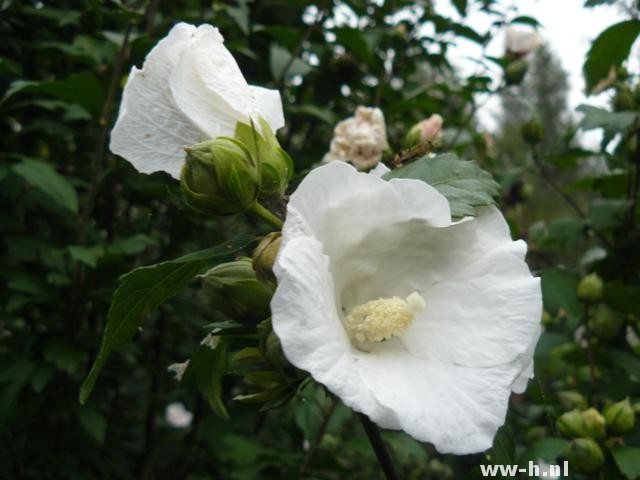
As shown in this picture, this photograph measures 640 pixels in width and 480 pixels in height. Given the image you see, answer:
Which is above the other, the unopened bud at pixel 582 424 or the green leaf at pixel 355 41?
the green leaf at pixel 355 41

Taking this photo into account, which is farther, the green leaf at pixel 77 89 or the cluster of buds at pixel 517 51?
the cluster of buds at pixel 517 51

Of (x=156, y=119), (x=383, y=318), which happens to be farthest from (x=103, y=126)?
(x=383, y=318)

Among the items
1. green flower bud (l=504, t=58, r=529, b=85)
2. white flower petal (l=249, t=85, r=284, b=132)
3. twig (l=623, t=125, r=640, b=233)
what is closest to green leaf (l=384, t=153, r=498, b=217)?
white flower petal (l=249, t=85, r=284, b=132)

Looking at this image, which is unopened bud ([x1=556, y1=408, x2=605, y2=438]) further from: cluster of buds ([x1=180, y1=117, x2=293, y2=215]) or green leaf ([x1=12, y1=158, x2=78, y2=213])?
green leaf ([x1=12, y1=158, x2=78, y2=213])

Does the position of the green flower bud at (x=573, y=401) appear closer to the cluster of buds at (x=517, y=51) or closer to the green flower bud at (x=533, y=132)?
the green flower bud at (x=533, y=132)

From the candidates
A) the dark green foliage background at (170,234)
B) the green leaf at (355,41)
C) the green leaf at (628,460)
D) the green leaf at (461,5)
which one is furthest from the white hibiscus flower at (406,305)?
the green leaf at (461,5)

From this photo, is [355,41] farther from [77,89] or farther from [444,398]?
[444,398]
